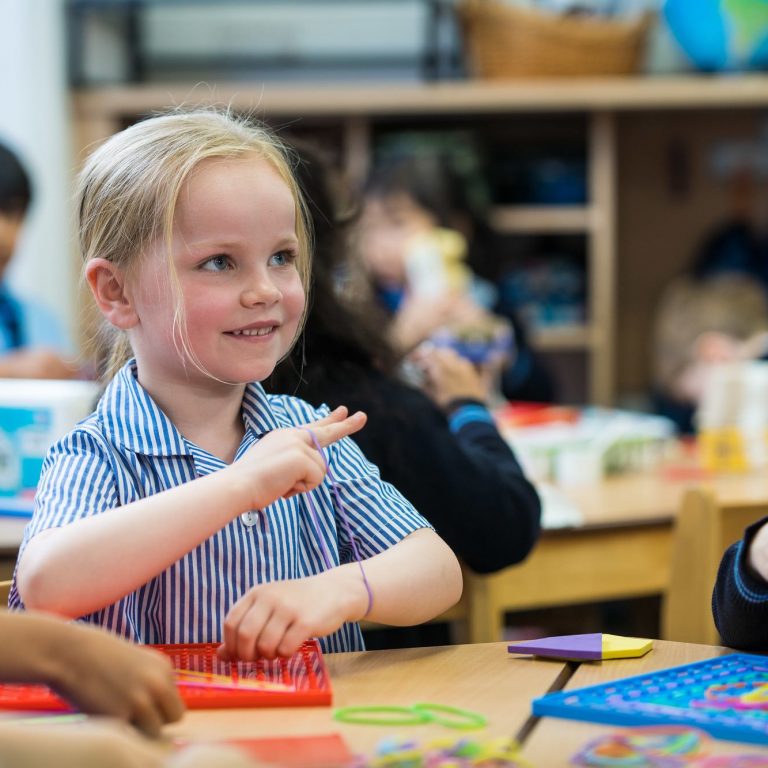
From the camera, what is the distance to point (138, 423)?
1061mm

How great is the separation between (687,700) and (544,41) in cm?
336

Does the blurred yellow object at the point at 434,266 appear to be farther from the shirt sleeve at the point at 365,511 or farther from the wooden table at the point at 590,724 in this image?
the wooden table at the point at 590,724

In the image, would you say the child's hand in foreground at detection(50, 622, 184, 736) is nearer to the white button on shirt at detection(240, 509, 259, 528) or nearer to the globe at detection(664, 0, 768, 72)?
the white button on shirt at detection(240, 509, 259, 528)

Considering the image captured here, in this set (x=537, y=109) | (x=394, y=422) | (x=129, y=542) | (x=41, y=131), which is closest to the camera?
(x=129, y=542)

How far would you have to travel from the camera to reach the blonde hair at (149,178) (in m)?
1.04

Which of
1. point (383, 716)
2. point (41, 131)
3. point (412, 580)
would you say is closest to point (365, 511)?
point (412, 580)

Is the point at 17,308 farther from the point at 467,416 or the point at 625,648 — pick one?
the point at 625,648

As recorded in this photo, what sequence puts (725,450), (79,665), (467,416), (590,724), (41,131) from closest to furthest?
(79,665)
(590,724)
(467,416)
(725,450)
(41,131)

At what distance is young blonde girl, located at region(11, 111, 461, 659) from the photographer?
3.03 ft

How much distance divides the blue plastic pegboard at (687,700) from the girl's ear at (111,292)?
472mm

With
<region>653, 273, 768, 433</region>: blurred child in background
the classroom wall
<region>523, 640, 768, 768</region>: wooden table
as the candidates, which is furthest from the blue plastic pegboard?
the classroom wall

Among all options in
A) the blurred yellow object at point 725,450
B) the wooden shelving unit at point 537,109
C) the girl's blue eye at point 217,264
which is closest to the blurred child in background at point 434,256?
the blurred yellow object at point 725,450

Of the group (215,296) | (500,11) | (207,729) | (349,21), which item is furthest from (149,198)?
(349,21)

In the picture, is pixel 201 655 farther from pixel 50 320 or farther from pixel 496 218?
pixel 496 218
